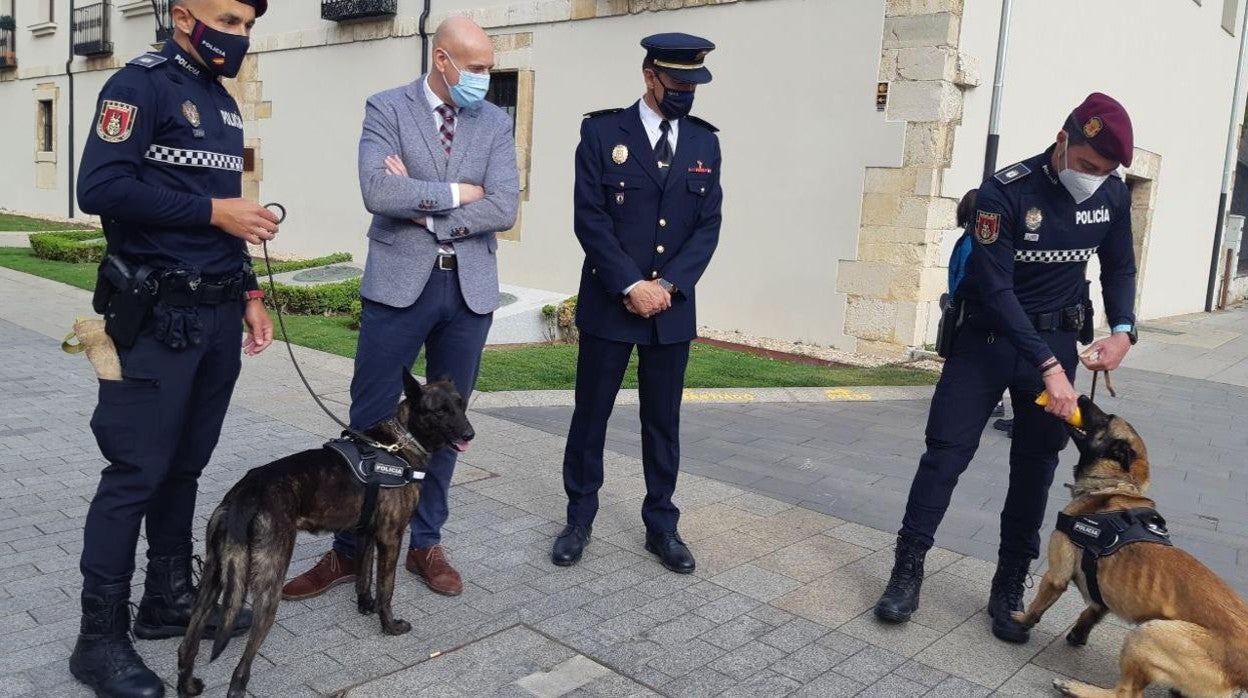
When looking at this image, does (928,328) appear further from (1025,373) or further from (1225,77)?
(1225,77)

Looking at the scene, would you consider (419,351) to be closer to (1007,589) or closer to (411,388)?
(411,388)

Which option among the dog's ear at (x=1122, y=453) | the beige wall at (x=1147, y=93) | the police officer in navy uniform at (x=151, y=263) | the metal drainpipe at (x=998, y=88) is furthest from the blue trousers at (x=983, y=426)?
the metal drainpipe at (x=998, y=88)

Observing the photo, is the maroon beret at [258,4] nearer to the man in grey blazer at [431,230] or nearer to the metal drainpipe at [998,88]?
the man in grey blazer at [431,230]

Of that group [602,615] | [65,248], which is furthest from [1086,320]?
[65,248]

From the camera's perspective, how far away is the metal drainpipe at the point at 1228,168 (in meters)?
17.7

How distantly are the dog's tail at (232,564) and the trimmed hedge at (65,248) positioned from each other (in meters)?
14.4

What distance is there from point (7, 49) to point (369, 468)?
28199mm

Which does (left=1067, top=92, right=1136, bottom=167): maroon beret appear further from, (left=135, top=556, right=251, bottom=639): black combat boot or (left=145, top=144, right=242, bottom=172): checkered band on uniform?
Result: (left=135, top=556, right=251, bottom=639): black combat boot

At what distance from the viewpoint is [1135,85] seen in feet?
45.9

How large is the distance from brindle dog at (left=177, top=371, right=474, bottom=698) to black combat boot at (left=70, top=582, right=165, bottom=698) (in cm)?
12

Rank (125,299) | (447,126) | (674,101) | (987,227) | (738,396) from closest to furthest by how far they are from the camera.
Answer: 1. (125,299)
2. (987,227)
3. (447,126)
4. (674,101)
5. (738,396)

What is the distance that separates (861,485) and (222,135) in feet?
13.7

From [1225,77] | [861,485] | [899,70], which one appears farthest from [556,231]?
[1225,77]

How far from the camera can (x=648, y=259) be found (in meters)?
4.28
